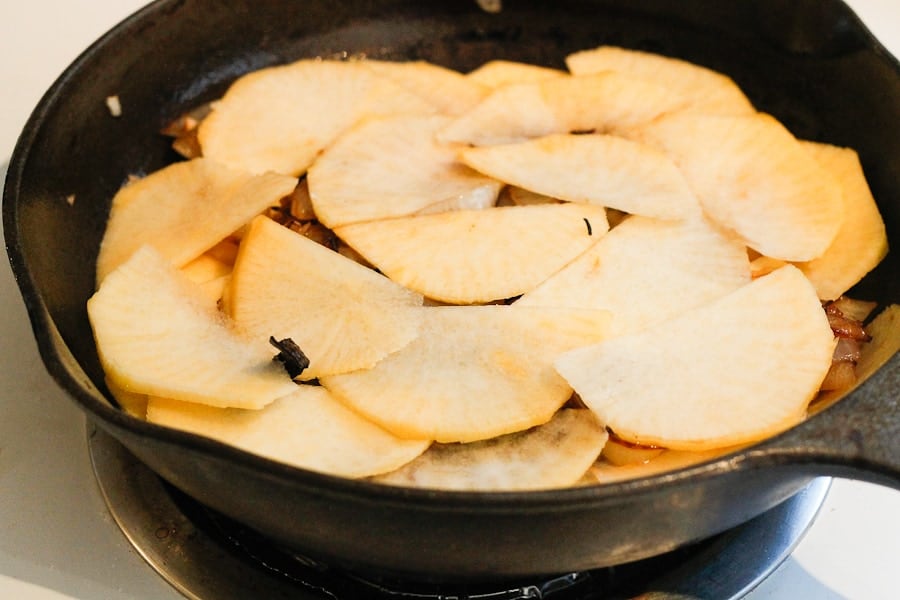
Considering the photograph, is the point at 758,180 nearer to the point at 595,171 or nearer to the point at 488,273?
the point at 595,171

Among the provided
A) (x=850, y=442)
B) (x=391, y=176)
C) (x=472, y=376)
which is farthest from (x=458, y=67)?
(x=850, y=442)

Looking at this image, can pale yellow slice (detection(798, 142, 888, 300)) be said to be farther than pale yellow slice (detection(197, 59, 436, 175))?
No

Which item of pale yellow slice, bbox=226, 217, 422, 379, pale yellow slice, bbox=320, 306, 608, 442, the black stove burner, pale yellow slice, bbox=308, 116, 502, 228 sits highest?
pale yellow slice, bbox=308, 116, 502, 228

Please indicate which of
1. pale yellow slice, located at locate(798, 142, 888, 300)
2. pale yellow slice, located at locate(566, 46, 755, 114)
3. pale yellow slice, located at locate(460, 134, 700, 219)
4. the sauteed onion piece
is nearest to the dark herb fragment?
the sauteed onion piece

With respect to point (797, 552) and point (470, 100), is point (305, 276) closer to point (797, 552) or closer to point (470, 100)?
point (470, 100)

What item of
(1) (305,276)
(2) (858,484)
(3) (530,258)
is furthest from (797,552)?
(1) (305,276)

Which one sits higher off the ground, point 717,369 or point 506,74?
point 506,74

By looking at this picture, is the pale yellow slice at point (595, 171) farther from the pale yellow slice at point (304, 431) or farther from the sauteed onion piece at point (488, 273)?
the pale yellow slice at point (304, 431)

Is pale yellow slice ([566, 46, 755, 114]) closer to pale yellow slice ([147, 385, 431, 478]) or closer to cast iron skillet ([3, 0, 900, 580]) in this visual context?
cast iron skillet ([3, 0, 900, 580])
